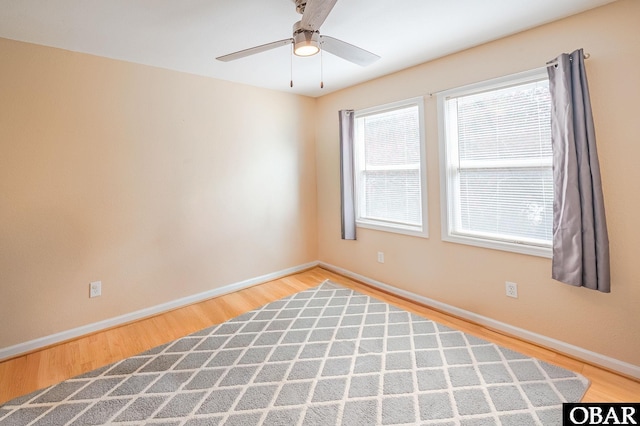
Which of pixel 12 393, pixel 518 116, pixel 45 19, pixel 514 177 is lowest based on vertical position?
pixel 12 393

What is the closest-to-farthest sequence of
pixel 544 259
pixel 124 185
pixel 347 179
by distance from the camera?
pixel 544 259
pixel 124 185
pixel 347 179

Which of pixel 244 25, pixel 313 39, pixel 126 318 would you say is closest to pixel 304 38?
pixel 313 39

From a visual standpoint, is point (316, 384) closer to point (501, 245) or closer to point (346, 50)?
point (501, 245)

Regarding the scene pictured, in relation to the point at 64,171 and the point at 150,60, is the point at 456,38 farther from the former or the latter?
the point at 64,171

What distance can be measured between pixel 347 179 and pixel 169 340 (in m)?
2.48

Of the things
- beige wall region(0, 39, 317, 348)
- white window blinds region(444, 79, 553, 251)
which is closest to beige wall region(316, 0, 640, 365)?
white window blinds region(444, 79, 553, 251)

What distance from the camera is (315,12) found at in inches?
59.5

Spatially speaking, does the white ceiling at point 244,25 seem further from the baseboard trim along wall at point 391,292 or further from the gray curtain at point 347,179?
the baseboard trim along wall at point 391,292

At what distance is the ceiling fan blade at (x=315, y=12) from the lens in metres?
1.43

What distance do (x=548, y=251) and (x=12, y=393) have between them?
3.73m

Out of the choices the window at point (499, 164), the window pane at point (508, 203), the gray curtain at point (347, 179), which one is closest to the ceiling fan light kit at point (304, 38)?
the window at point (499, 164)

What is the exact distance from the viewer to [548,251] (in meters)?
2.23

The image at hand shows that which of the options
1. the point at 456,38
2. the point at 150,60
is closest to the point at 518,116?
the point at 456,38

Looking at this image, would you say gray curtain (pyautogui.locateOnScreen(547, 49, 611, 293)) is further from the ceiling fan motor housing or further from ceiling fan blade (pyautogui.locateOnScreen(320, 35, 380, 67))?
the ceiling fan motor housing
